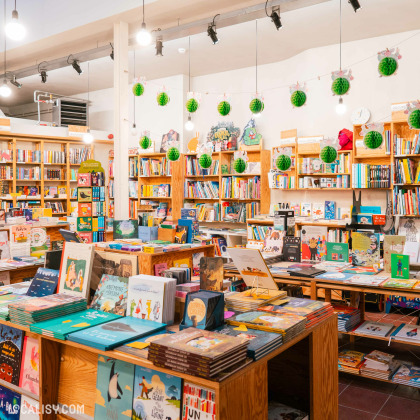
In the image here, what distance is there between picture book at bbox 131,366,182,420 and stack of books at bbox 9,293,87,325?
2.11 feet

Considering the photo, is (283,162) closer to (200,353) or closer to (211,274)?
(211,274)

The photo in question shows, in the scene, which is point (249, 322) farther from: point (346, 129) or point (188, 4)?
point (346, 129)

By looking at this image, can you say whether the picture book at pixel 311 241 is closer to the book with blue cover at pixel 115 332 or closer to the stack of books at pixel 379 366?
the stack of books at pixel 379 366

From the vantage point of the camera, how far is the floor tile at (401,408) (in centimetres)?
310

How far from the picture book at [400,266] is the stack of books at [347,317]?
0.49 meters

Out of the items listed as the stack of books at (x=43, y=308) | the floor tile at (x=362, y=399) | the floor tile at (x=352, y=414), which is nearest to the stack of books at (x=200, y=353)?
the stack of books at (x=43, y=308)

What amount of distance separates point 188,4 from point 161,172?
375cm

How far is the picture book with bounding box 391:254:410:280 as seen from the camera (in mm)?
3611

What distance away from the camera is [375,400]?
3.35m

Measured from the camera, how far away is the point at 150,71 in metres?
8.52

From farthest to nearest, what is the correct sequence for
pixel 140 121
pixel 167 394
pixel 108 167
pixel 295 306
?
pixel 108 167
pixel 140 121
pixel 295 306
pixel 167 394

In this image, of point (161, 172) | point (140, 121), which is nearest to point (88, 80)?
point (140, 121)

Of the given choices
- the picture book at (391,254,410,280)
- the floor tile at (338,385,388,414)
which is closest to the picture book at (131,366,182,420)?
the floor tile at (338,385,388,414)

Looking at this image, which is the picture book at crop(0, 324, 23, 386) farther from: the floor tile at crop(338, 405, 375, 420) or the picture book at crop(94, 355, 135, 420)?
the floor tile at crop(338, 405, 375, 420)
